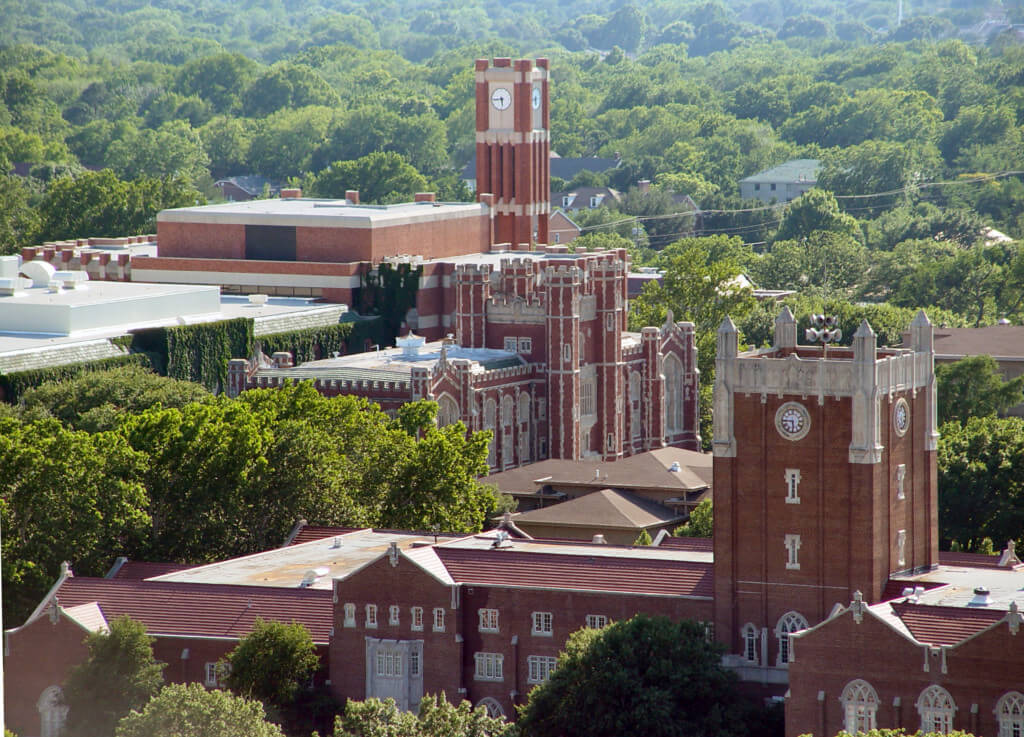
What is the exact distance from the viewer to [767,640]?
65062mm

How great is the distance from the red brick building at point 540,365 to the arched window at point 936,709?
43.7 m

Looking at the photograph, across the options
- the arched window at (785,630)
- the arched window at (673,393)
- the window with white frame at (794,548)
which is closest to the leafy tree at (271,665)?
the arched window at (785,630)

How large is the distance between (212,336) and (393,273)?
46.8 feet

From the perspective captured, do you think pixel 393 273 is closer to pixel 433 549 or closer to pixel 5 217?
pixel 433 549

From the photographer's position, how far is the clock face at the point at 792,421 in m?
65.4

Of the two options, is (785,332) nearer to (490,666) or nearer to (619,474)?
(490,666)

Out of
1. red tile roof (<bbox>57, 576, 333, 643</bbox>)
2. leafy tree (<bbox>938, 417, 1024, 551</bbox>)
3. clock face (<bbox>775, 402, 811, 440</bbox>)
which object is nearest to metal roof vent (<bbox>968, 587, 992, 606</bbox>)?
clock face (<bbox>775, 402, 811, 440</bbox>)

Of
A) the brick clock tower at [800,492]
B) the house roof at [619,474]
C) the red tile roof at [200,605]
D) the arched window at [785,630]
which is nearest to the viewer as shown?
the brick clock tower at [800,492]

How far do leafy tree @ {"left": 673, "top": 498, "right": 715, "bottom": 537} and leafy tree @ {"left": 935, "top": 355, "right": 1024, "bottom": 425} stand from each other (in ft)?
90.9

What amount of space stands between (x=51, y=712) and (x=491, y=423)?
38.1 metres

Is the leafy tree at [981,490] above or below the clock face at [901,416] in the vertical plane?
below

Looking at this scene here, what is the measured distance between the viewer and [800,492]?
214 feet

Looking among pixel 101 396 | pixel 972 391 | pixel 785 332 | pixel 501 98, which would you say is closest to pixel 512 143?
pixel 501 98

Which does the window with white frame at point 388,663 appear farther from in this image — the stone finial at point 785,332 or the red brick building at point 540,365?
the red brick building at point 540,365
